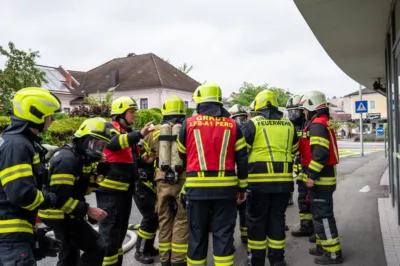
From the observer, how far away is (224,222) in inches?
152

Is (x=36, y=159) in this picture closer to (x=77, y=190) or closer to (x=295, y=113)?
(x=77, y=190)

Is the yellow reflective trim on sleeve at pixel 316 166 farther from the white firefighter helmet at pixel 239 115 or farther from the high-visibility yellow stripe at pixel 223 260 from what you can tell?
the white firefighter helmet at pixel 239 115

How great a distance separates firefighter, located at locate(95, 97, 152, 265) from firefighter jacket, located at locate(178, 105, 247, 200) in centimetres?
58

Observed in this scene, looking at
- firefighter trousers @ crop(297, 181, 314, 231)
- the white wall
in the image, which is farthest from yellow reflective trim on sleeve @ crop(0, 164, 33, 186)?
the white wall

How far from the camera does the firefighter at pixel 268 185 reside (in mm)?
4484

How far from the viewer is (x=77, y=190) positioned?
356 cm

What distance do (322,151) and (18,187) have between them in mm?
3520

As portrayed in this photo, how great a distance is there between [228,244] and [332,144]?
6.85ft

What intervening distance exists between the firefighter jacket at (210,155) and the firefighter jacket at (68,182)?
3.42ft

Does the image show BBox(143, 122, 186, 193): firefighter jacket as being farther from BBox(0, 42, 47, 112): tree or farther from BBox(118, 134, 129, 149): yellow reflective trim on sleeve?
BBox(0, 42, 47, 112): tree

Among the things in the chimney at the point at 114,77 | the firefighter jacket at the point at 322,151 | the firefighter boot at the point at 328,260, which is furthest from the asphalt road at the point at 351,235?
the chimney at the point at 114,77

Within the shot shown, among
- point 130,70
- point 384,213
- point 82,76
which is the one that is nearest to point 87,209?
point 384,213

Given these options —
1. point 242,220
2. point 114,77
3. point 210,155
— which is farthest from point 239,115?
point 114,77

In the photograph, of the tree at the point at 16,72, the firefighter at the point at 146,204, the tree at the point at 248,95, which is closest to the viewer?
the firefighter at the point at 146,204
